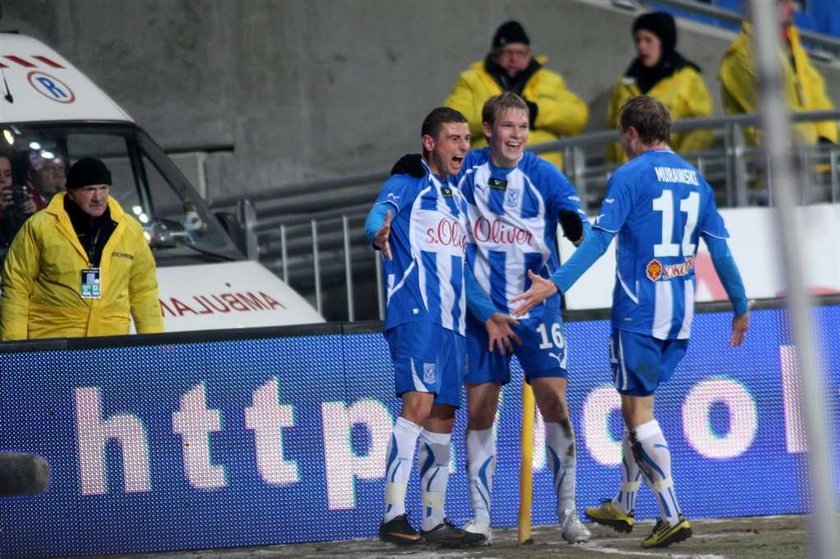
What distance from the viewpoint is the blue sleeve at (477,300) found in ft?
28.2

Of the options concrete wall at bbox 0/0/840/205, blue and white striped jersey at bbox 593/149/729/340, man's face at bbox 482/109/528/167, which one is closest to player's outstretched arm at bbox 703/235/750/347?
Answer: blue and white striped jersey at bbox 593/149/729/340

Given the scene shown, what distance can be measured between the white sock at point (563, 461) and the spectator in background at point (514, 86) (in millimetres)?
5569

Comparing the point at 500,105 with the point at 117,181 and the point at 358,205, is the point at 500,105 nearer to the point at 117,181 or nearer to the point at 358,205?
the point at 117,181

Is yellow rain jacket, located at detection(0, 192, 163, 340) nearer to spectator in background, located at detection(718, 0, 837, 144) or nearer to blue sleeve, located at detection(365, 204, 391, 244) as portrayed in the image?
blue sleeve, located at detection(365, 204, 391, 244)

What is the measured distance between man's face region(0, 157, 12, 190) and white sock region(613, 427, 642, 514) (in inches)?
190

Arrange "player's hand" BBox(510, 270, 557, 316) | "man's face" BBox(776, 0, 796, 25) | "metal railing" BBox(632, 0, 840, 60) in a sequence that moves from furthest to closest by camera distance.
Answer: "metal railing" BBox(632, 0, 840, 60) < "man's face" BBox(776, 0, 796, 25) < "player's hand" BBox(510, 270, 557, 316)

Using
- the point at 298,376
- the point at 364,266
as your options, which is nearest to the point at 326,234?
the point at 364,266

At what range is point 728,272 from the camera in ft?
28.5

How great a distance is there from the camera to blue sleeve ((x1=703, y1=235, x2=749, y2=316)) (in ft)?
28.4

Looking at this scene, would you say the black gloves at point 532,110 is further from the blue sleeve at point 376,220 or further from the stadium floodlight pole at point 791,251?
the stadium floodlight pole at point 791,251

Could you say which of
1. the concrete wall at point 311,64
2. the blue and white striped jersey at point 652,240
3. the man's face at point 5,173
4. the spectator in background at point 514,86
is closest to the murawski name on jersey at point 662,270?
the blue and white striped jersey at point 652,240

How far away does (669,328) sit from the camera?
27.7ft

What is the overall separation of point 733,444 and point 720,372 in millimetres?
390

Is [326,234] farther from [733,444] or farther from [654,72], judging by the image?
[733,444]
